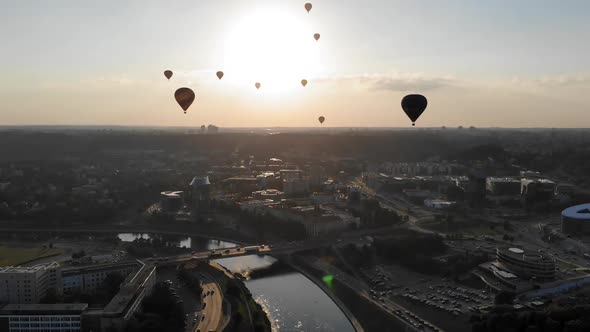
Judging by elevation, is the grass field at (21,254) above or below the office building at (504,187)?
below

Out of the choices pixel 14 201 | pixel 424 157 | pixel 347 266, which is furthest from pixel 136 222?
pixel 424 157

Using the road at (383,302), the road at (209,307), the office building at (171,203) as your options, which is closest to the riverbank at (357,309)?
the road at (383,302)

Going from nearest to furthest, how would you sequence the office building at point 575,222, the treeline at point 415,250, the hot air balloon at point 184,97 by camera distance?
the hot air balloon at point 184,97, the treeline at point 415,250, the office building at point 575,222

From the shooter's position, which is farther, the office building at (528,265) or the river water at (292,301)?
the office building at (528,265)

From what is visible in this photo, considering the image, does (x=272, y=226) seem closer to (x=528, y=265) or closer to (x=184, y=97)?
(x=184, y=97)

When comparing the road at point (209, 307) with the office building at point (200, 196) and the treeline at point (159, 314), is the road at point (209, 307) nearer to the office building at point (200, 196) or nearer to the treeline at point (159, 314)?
the treeline at point (159, 314)

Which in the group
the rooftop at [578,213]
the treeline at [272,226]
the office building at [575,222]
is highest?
the rooftop at [578,213]

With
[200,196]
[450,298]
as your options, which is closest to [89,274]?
[450,298]

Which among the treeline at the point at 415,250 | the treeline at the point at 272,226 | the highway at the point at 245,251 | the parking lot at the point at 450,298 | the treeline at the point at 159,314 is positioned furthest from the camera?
the treeline at the point at 272,226
